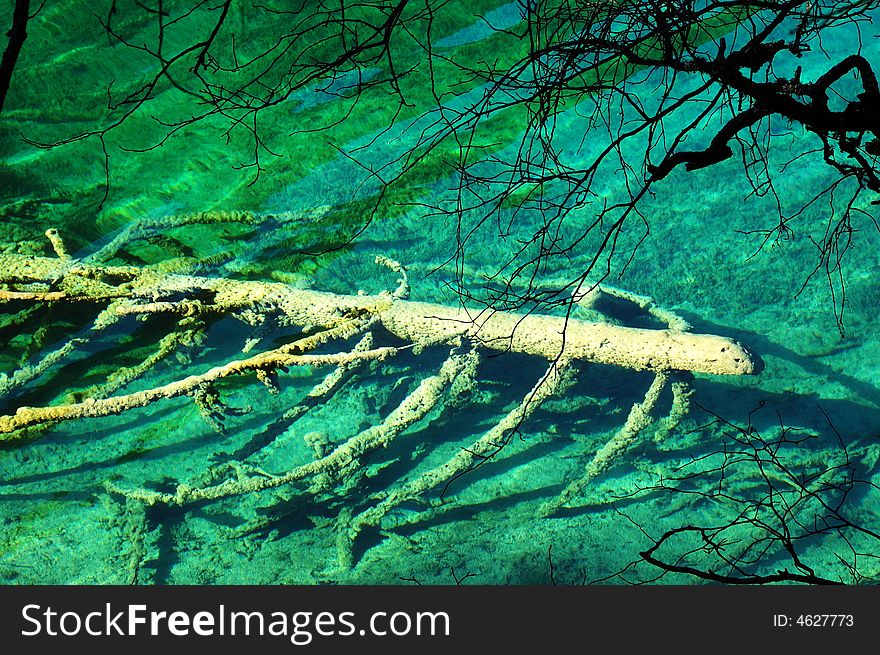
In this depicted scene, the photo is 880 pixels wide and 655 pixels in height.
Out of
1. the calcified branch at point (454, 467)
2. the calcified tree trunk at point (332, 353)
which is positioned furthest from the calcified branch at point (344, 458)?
the calcified branch at point (454, 467)

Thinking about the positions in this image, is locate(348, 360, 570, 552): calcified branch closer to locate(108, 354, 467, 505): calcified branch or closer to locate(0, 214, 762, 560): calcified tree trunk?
locate(0, 214, 762, 560): calcified tree trunk

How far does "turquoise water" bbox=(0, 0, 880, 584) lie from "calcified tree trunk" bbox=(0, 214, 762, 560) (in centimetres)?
9

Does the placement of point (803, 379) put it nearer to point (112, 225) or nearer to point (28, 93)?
point (112, 225)

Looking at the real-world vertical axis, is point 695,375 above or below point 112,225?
below

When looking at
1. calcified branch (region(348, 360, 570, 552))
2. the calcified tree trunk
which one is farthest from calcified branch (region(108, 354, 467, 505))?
calcified branch (region(348, 360, 570, 552))

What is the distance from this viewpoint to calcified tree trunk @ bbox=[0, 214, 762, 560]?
141 inches

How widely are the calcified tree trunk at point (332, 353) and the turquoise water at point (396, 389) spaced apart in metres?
0.09

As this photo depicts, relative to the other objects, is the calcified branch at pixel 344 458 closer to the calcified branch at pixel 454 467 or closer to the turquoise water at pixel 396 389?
→ the turquoise water at pixel 396 389

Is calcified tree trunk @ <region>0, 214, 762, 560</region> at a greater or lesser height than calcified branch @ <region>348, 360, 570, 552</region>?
greater

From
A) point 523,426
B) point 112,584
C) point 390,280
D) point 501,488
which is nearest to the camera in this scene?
point 112,584

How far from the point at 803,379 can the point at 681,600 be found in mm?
1914

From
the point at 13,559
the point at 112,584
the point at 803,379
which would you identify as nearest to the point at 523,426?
the point at 803,379

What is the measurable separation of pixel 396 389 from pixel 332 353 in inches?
17.8

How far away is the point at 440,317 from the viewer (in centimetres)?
396
